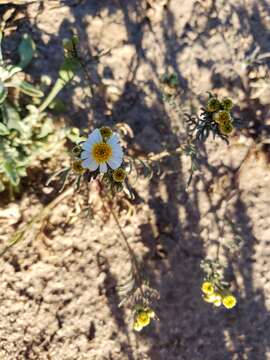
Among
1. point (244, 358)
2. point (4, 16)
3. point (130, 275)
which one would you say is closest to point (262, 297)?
point (244, 358)

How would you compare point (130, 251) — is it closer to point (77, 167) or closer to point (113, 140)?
point (77, 167)

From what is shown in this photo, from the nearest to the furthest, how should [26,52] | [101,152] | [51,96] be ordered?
[101,152], [51,96], [26,52]

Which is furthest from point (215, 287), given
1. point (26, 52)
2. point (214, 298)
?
point (26, 52)

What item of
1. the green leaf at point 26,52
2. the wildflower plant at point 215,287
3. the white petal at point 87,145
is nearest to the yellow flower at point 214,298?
the wildflower plant at point 215,287

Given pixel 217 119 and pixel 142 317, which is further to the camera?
pixel 142 317

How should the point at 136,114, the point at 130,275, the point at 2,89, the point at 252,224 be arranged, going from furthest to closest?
the point at 136,114 → the point at 252,224 → the point at 130,275 → the point at 2,89

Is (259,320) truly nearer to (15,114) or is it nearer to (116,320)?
(116,320)
